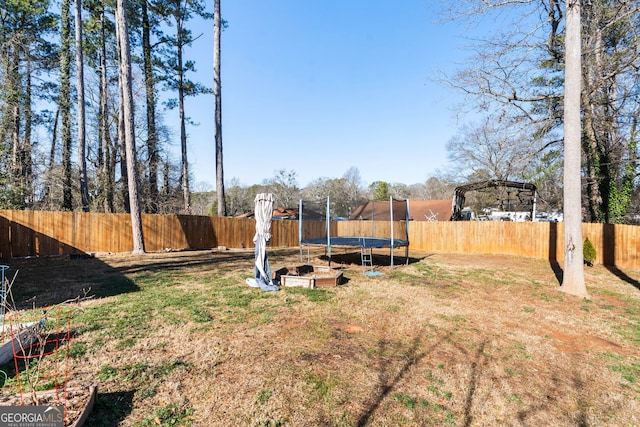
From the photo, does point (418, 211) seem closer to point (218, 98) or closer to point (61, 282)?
point (218, 98)

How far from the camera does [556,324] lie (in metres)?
4.34

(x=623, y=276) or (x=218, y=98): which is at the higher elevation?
(x=218, y=98)

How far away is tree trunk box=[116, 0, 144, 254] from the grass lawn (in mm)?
4495

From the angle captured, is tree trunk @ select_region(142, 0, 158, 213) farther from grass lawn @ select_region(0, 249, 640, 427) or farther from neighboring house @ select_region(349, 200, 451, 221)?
neighboring house @ select_region(349, 200, 451, 221)

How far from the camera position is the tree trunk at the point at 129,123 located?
9938 mm

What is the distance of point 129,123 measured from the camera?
34.1 feet

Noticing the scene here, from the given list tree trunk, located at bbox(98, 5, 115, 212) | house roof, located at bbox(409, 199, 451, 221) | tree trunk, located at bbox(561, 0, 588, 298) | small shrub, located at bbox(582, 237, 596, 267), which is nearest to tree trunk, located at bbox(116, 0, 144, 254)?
tree trunk, located at bbox(98, 5, 115, 212)

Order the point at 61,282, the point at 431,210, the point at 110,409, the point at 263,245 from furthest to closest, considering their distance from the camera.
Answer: the point at 431,210, the point at 61,282, the point at 263,245, the point at 110,409

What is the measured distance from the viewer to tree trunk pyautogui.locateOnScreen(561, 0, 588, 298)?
5.88m

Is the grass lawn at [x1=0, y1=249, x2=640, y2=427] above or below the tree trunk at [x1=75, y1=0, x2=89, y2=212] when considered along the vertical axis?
below

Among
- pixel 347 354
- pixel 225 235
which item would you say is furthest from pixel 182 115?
pixel 347 354

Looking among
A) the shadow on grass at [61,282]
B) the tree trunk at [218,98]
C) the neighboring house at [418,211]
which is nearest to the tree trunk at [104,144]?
the tree trunk at [218,98]

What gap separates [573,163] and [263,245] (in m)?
6.40

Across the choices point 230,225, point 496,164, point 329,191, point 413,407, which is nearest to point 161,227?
point 230,225
